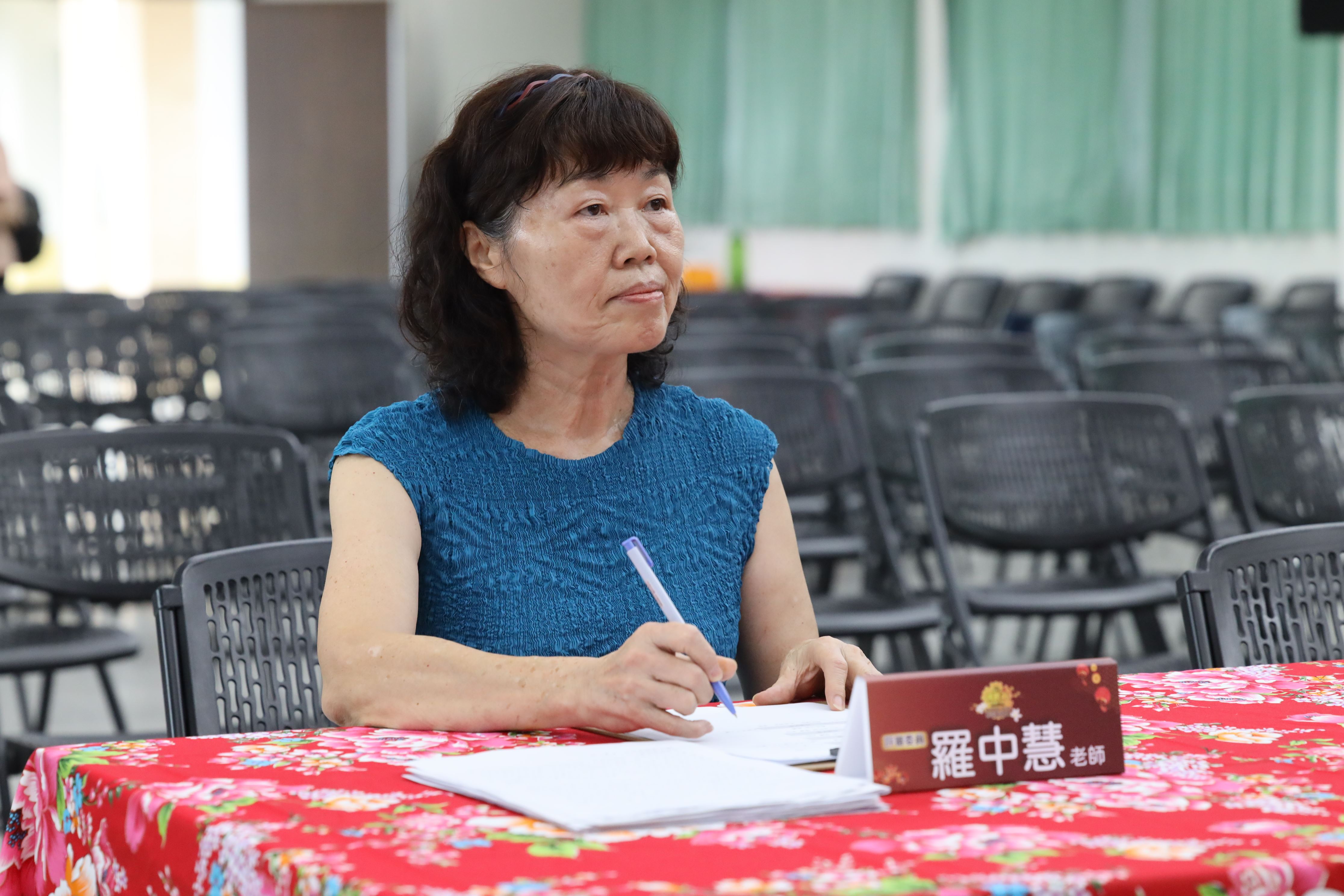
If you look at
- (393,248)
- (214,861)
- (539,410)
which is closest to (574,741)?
(214,861)

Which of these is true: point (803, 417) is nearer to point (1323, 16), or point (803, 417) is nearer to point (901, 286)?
point (1323, 16)

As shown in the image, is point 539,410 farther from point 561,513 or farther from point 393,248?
point 393,248

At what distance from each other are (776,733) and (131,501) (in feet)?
5.58

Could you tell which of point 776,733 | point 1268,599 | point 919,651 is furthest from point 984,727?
point 919,651

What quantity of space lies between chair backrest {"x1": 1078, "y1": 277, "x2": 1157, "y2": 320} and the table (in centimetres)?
950

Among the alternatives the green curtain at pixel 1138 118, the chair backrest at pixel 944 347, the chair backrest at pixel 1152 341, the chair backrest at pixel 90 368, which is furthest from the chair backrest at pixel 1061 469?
the green curtain at pixel 1138 118

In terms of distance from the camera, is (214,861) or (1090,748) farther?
(1090,748)

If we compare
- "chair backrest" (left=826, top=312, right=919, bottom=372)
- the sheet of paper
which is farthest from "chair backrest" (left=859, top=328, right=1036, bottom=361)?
the sheet of paper

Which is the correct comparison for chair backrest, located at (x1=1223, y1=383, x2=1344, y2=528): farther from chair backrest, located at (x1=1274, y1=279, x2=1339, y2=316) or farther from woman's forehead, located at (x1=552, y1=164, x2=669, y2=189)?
chair backrest, located at (x1=1274, y1=279, x2=1339, y2=316)

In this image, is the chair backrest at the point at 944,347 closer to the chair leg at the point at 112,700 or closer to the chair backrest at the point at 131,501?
the chair leg at the point at 112,700

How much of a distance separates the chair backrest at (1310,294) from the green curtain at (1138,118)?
58 centimetres

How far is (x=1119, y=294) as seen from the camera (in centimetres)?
1068

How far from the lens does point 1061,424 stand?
11.3 ft

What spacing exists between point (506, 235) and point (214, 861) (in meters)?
0.82
